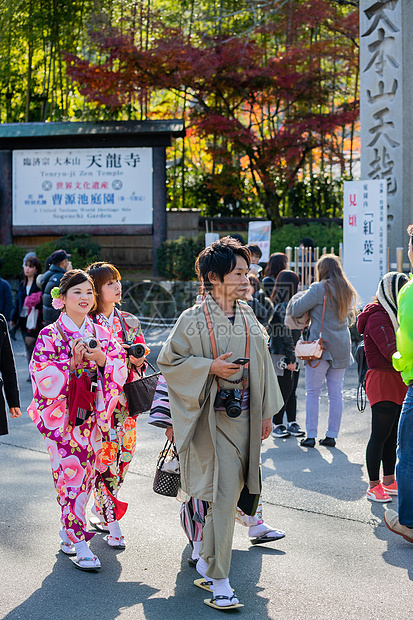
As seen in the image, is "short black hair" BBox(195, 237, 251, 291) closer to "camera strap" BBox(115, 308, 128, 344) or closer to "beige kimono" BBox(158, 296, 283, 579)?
"beige kimono" BBox(158, 296, 283, 579)

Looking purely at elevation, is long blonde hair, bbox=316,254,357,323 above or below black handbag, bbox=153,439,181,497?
above

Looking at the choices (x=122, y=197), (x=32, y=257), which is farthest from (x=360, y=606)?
(x=122, y=197)

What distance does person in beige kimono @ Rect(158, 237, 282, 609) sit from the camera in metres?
3.38

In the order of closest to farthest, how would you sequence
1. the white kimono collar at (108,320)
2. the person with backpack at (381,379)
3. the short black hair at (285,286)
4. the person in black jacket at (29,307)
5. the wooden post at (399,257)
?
the white kimono collar at (108,320)
the person with backpack at (381,379)
the short black hair at (285,286)
the person in black jacket at (29,307)
the wooden post at (399,257)

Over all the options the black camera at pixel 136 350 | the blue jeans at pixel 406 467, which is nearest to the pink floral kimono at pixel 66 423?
the black camera at pixel 136 350

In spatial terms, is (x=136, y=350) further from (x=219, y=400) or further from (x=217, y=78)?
(x=217, y=78)

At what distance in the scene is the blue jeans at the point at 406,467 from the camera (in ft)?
13.2

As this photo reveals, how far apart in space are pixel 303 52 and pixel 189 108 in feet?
10.3

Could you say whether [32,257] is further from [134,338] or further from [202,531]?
[202,531]

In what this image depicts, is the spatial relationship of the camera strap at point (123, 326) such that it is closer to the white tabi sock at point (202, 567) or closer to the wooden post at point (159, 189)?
the white tabi sock at point (202, 567)

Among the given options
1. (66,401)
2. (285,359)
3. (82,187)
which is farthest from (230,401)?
(82,187)

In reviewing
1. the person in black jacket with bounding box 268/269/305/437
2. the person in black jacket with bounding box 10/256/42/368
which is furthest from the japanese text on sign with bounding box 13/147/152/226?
the person in black jacket with bounding box 268/269/305/437

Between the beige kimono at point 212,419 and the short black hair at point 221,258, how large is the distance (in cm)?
15

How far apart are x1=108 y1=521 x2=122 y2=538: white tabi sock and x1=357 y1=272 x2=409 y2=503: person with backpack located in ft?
5.88
